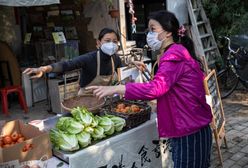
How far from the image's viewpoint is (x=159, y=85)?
242 centimetres

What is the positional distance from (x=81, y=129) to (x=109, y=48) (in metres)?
1.37

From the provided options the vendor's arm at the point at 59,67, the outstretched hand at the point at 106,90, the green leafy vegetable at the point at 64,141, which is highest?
the vendor's arm at the point at 59,67

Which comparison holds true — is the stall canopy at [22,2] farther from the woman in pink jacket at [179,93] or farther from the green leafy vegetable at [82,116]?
the woman in pink jacket at [179,93]

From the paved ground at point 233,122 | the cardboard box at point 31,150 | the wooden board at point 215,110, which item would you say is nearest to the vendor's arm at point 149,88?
the cardboard box at point 31,150

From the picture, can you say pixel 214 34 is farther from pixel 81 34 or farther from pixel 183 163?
pixel 183 163

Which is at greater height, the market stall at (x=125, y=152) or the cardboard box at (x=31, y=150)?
the cardboard box at (x=31, y=150)

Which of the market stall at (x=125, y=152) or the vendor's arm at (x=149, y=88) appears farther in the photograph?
the market stall at (x=125, y=152)

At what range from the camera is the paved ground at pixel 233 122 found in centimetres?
476

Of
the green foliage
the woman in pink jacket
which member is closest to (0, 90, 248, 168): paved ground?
the green foliage

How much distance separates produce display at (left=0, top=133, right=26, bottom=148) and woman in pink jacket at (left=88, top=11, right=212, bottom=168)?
35.3 inches

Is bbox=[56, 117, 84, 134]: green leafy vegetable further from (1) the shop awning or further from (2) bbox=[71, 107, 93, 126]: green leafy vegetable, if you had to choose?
(1) the shop awning

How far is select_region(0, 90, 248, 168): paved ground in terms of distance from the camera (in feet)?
15.6

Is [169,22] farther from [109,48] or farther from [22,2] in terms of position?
[22,2]

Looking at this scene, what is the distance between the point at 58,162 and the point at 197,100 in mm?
1248
